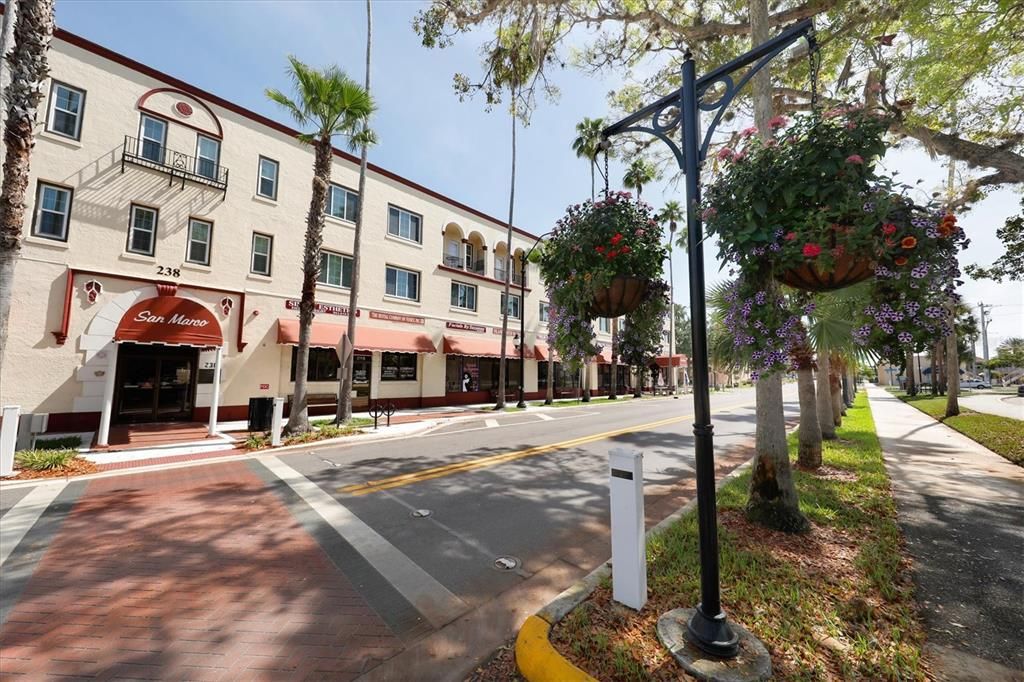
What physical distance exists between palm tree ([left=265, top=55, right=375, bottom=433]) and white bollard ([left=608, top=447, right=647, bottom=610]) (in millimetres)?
10897

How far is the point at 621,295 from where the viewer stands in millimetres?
3963

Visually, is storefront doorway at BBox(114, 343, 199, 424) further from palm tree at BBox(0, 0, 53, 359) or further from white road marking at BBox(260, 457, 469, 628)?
white road marking at BBox(260, 457, 469, 628)

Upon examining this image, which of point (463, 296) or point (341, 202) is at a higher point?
point (341, 202)

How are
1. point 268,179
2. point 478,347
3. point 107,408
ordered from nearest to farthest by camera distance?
point 107,408 < point 268,179 < point 478,347

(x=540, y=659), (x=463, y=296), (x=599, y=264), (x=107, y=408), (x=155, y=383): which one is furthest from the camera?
(x=463, y=296)

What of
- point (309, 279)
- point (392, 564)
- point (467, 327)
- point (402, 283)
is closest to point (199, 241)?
point (309, 279)

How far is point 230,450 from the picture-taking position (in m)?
10.4

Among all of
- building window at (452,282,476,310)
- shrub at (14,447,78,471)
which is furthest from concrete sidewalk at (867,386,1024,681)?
building window at (452,282,476,310)

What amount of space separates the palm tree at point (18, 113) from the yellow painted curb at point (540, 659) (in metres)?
10.0

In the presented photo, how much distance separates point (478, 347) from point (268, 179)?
12.3 metres

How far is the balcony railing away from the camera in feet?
43.6

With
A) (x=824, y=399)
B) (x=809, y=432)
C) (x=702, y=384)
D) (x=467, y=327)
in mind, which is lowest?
(x=809, y=432)

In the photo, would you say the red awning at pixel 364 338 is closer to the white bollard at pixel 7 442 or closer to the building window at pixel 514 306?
the white bollard at pixel 7 442

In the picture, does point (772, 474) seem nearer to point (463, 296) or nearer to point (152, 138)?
point (152, 138)
